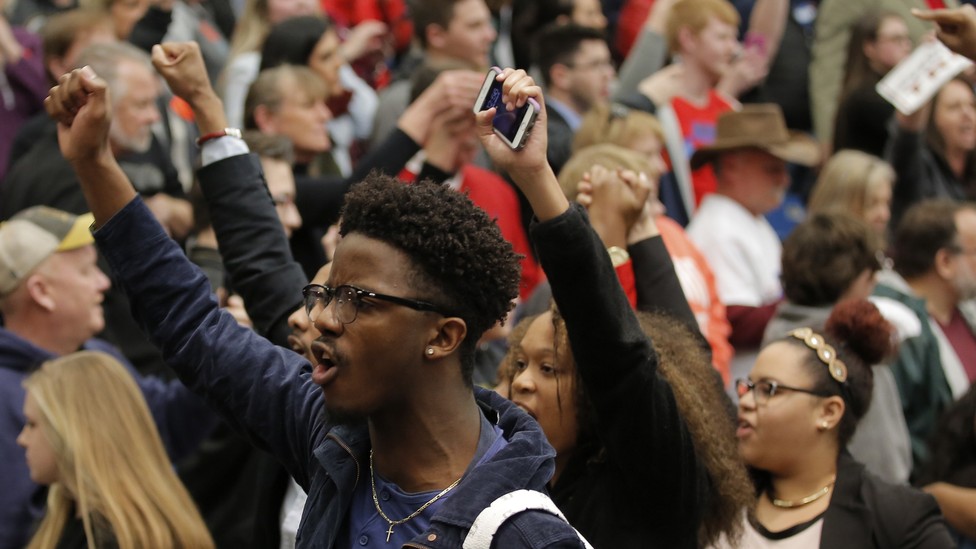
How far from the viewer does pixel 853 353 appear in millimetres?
4281

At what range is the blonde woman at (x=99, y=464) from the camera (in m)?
3.97

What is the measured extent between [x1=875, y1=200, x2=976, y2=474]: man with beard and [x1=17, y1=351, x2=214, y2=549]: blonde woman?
3138mm

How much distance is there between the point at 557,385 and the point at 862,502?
1.07 meters

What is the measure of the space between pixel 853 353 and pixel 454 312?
2028 mm

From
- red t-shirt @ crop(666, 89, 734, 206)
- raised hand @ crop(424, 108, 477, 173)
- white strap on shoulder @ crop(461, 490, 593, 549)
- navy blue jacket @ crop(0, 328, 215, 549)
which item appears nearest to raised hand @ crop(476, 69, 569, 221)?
white strap on shoulder @ crop(461, 490, 593, 549)

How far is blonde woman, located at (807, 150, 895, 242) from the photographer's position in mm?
6957

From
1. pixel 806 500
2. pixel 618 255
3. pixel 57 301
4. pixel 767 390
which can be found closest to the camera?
pixel 618 255

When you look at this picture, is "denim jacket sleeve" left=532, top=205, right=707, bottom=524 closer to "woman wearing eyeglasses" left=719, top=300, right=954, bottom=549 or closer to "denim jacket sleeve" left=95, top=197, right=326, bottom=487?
"denim jacket sleeve" left=95, top=197, right=326, bottom=487

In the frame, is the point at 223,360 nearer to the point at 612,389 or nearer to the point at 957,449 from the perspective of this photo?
the point at 612,389

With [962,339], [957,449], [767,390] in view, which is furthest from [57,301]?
[962,339]

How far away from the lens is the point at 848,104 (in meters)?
8.63

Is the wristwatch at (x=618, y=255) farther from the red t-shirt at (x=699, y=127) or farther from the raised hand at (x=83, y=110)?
the red t-shirt at (x=699, y=127)

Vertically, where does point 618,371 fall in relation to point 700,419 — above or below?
above

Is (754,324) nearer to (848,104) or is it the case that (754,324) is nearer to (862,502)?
(862,502)
